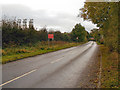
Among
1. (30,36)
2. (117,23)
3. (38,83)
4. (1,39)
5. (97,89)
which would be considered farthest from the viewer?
(30,36)

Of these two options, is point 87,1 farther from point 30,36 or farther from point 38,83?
point 30,36

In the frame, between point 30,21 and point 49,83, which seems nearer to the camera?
point 49,83

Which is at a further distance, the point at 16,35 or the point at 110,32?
the point at 16,35

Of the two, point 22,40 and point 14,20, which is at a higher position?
point 14,20

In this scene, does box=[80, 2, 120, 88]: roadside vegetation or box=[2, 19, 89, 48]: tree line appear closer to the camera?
box=[80, 2, 120, 88]: roadside vegetation

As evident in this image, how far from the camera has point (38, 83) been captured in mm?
6605

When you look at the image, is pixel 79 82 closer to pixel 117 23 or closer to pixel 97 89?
pixel 97 89


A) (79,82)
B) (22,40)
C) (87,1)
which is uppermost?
(87,1)

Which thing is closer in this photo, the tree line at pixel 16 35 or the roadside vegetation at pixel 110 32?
the roadside vegetation at pixel 110 32

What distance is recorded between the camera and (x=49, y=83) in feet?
21.7

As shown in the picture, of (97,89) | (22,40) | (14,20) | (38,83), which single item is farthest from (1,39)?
(97,89)

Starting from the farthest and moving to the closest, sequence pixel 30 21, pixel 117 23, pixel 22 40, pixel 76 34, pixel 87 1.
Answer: pixel 76 34 < pixel 30 21 < pixel 22 40 < pixel 87 1 < pixel 117 23

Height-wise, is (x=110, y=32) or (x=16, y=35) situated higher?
(x=16, y=35)

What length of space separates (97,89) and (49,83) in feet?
7.80
